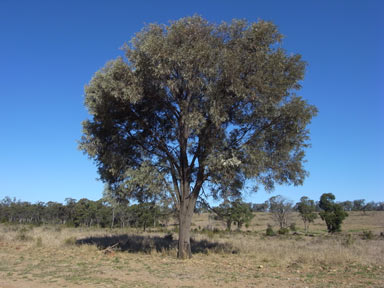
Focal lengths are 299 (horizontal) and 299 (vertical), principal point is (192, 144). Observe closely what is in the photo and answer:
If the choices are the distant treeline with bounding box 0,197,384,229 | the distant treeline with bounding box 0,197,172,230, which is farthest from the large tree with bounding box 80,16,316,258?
the distant treeline with bounding box 0,197,172,230

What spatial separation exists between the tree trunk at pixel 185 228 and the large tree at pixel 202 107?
0.17ft

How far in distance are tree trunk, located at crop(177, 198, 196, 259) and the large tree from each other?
0.17ft

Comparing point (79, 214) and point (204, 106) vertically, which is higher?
point (204, 106)

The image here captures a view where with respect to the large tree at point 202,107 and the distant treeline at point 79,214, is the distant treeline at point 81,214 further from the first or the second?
the large tree at point 202,107

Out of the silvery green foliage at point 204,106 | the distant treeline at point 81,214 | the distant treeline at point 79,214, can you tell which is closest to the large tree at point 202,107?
the silvery green foliage at point 204,106

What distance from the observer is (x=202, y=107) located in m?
15.1

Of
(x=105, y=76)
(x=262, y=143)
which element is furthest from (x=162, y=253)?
(x=105, y=76)

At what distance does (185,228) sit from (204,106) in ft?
21.1

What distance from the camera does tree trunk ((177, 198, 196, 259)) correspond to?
1559cm

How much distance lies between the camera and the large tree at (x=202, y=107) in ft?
46.3

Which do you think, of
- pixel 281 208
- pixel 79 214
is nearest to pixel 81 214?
pixel 79 214

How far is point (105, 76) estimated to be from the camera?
15188 mm

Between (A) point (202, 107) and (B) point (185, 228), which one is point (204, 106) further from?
(B) point (185, 228)

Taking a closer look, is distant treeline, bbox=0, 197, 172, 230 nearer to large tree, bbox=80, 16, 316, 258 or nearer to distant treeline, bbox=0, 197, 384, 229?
distant treeline, bbox=0, 197, 384, 229
